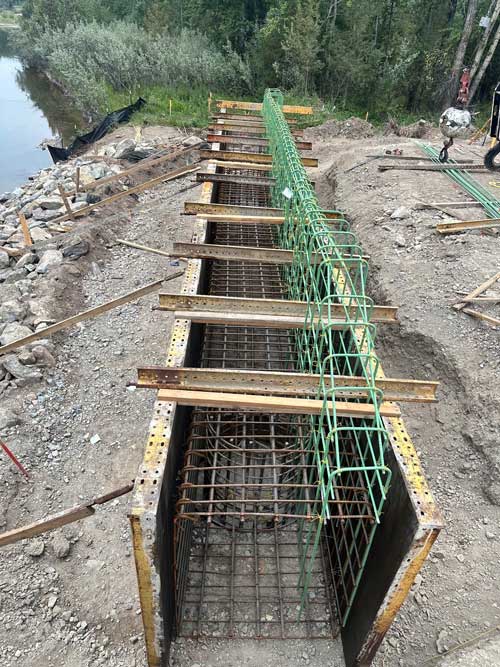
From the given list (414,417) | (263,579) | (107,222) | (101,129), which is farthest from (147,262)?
(101,129)

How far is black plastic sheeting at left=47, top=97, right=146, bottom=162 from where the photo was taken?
45.6 feet

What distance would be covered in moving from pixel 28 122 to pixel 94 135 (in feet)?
29.6

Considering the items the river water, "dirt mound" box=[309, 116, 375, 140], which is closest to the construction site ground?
"dirt mound" box=[309, 116, 375, 140]

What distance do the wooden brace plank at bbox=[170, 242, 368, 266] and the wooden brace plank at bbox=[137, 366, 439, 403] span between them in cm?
191

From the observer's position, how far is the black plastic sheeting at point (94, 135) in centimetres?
1389

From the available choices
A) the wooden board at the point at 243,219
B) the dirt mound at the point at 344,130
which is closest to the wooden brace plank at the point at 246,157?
the wooden board at the point at 243,219

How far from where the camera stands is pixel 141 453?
4461mm

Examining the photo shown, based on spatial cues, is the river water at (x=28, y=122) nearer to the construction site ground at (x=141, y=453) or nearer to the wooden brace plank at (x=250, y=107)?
the wooden brace plank at (x=250, y=107)

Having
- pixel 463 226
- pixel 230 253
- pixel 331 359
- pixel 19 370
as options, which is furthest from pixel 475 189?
pixel 19 370

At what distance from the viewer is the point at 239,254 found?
16.1ft

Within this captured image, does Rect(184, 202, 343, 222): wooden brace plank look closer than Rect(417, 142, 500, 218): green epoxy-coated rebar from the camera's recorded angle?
Yes

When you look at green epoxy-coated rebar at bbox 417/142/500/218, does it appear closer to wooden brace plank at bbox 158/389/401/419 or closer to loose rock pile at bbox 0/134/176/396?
wooden brace plank at bbox 158/389/401/419

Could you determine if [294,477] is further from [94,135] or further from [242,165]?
[94,135]

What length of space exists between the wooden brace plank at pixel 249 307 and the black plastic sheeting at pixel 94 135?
12.3m
